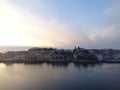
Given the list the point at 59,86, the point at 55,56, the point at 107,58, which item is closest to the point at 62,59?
the point at 55,56

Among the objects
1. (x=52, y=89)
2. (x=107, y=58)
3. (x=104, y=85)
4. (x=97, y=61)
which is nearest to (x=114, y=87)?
(x=104, y=85)

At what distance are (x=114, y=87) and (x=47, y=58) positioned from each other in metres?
22.3

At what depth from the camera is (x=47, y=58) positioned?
113ft

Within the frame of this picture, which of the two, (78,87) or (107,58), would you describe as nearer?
(78,87)

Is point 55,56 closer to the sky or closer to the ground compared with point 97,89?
closer to the sky

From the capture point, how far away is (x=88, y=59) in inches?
1275

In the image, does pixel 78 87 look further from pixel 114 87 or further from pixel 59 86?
pixel 114 87

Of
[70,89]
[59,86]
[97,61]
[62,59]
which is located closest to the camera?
[70,89]

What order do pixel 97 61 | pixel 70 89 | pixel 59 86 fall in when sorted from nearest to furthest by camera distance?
pixel 70 89
pixel 59 86
pixel 97 61

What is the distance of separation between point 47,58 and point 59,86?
2106 centimetres

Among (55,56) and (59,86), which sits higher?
(55,56)

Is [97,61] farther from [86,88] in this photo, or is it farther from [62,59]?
[86,88]

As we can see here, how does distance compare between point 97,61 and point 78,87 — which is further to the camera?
point 97,61

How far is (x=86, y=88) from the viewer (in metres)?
13.0
